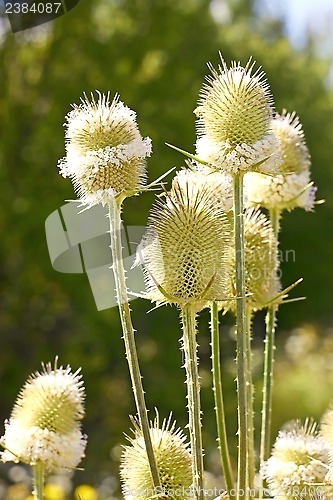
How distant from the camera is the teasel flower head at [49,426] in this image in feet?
3.73

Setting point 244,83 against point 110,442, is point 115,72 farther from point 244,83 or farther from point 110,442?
point 244,83

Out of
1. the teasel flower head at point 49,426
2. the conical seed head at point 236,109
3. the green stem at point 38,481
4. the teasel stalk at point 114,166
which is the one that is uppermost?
the conical seed head at point 236,109

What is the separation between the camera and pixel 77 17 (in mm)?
6555

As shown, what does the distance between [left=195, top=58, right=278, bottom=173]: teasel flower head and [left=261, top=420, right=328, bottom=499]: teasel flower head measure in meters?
0.43

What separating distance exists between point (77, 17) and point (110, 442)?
361cm

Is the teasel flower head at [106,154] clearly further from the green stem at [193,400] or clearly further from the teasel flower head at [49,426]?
the teasel flower head at [49,426]

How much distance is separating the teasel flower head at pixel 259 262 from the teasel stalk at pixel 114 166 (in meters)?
0.27

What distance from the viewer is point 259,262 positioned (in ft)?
4.07

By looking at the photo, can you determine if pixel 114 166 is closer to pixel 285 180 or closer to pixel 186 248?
pixel 186 248

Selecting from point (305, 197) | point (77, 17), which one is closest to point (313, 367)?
point (77, 17)

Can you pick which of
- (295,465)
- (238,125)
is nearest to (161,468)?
(295,465)

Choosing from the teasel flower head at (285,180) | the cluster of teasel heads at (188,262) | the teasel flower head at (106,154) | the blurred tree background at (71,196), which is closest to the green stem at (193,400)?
the cluster of teasel heads at (188,262)

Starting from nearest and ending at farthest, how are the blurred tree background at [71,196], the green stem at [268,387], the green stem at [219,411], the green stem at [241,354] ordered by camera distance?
the green stem at [241,354]
the green stem at [219,411]
the green stem at [268,387]
the blurred tree background at [71,196]

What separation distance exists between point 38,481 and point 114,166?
1.63 ft
